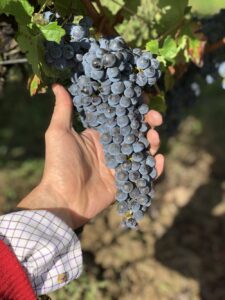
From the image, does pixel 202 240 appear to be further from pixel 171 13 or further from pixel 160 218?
pixel 171 13

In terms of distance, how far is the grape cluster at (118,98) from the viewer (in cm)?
134

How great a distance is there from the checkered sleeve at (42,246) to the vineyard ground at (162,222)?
1.34m

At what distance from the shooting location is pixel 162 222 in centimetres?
331

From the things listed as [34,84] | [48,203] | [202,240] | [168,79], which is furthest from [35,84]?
[202,240]

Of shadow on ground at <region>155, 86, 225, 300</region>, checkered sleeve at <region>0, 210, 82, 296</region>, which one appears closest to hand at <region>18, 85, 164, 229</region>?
checkered sleeve at <region>0, 210, 82, 296</region>

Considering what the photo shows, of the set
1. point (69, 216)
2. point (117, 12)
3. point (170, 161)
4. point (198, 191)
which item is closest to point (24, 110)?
point (170, 161)

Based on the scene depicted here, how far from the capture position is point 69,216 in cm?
156

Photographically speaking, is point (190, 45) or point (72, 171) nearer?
point (72, 171)

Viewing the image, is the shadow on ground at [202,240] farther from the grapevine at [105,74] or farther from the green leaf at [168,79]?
the grapevine at [105,74]

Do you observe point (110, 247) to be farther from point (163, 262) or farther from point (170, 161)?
point (170, 161)

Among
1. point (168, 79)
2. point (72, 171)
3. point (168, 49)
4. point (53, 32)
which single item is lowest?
point (72, 171)

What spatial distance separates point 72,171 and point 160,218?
1890 mm

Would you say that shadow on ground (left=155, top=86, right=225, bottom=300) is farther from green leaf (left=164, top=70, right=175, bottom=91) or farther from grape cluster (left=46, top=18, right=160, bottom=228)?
grape cluster (left=46, top=18, right=160, bottom=228)

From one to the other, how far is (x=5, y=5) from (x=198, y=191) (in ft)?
8.34
